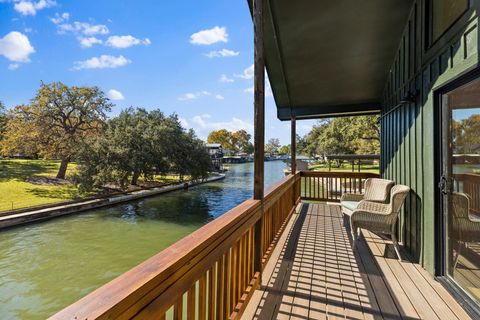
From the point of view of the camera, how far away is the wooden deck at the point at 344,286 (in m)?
1.95

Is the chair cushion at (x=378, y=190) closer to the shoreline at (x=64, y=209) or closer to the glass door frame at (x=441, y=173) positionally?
the glass door frame at (x=441, y=173)

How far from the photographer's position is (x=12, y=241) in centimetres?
757

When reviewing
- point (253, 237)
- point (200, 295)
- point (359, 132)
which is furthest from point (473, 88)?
point (359, 132)

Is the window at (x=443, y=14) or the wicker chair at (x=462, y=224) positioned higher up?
the window at (x=443, y=14)

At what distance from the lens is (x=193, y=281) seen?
1.12 m

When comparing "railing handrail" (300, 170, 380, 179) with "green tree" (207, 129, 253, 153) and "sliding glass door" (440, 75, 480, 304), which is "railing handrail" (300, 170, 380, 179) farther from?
"green tree" (207, 129, 253, 153)

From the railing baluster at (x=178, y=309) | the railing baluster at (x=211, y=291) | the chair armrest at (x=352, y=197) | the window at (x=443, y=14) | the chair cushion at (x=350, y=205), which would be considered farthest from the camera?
the chair armrest at (x=352, y=197)

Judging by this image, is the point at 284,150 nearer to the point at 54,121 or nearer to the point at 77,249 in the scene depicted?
the point at 54,121

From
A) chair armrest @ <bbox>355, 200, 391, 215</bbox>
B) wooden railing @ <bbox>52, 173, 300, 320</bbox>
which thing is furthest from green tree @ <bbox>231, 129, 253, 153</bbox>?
wooden railing @ <bbox>52, 173, 300, 320</bbox>

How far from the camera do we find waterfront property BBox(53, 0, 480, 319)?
3.98 ft

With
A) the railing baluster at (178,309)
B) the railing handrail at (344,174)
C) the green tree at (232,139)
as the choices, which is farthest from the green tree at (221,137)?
the railing baluster at (178,309)

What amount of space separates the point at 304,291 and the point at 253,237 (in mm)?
661

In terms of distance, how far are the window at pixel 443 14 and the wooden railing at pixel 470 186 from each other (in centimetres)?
127

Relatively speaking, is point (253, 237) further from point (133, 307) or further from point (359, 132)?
point (359, 132)
